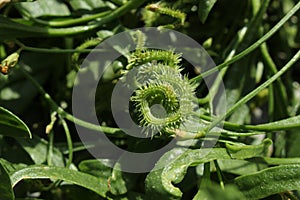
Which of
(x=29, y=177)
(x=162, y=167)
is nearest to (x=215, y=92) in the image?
(x=162, y=167)

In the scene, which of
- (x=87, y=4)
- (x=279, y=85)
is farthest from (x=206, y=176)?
(x=87, y=4)

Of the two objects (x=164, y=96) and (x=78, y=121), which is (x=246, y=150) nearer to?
(x=164, y=96)

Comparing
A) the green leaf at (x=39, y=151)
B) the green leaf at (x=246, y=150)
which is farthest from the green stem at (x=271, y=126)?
the green leaf at (x=39, y=151)

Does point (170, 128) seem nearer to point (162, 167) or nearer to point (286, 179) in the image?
point (162, 167)

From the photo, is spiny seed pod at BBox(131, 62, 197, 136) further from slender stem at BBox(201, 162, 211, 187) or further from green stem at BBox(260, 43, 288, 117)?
green stem at BBox(260, 43, 288, 117)

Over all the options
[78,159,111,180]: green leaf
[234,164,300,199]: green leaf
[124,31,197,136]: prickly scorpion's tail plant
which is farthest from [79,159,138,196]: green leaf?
[234,164,300,199]: green leaf

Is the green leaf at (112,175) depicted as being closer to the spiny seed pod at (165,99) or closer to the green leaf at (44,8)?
the spiny seed pod at (165,99)
